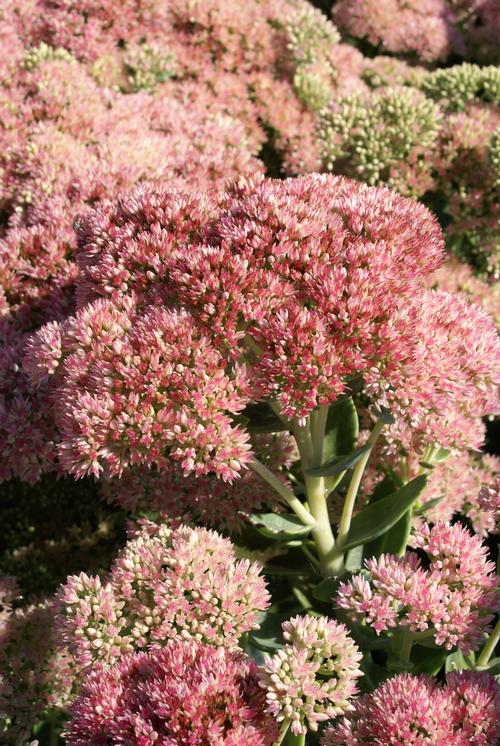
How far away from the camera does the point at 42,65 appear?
8.62 feet

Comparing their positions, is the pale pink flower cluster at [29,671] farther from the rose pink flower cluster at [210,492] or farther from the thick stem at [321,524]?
the thick stem at [321,524]

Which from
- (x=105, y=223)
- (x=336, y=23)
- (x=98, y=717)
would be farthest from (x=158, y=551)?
(x=336, y=23)

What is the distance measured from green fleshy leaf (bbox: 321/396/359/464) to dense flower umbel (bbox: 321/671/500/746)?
2.21ft

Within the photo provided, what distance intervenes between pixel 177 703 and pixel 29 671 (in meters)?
0.81

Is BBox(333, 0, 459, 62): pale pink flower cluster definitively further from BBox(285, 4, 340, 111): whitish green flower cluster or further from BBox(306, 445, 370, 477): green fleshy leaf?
BBox(306, 445, 370, 477): green fleshy leaf

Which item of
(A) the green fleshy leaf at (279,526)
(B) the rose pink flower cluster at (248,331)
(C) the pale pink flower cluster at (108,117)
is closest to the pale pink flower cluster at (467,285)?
(C) the pale pink flower cluster at (108,117)

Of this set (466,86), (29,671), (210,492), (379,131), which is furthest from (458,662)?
(466,86)

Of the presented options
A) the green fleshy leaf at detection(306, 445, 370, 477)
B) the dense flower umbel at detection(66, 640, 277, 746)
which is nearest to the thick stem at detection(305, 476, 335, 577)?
the green fleshy leaf at detection(306, 445, 370, 477)

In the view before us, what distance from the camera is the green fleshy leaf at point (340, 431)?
76.0 inches

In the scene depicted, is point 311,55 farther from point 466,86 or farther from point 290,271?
point 290,271

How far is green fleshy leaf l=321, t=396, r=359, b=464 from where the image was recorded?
76.0 inches

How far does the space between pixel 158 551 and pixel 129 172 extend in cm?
120

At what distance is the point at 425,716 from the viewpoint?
1238mm

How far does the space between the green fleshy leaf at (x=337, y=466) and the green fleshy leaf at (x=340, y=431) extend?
27cm
